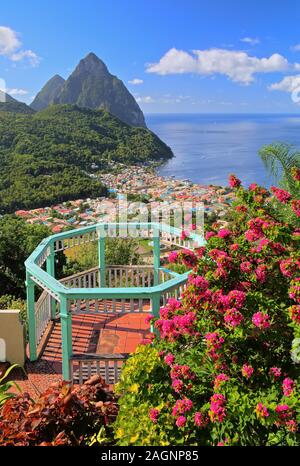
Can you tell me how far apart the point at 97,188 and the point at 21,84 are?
46685 millimetres

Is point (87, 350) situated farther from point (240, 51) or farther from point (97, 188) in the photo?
point (240, 51)

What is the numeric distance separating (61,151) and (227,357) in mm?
59903

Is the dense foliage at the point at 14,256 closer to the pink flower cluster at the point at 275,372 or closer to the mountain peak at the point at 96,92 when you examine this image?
the pink flower cluster at the point at 275,372

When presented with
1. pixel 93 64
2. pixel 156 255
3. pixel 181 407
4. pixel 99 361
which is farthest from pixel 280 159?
pixel 93 64

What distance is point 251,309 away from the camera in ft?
7.61

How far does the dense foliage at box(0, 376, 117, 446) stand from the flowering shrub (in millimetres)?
253

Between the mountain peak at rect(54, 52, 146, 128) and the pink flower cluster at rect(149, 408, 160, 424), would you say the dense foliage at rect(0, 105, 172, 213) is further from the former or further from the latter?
the mountain peak at rect(54, 52, 146, 128)

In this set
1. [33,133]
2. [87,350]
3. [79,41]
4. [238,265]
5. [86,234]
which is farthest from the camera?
[79,41]

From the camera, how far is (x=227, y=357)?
93.0 inches

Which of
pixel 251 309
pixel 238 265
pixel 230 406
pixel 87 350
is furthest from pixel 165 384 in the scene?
pixel 87 350

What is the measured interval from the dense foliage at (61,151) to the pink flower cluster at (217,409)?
147 feet

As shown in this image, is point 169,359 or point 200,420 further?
point 169,359

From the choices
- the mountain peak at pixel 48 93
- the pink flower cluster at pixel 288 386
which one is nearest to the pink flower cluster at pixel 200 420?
the pink flower cluster at pixel 288 386

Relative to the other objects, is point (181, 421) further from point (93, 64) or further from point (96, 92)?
point (93, 64)
